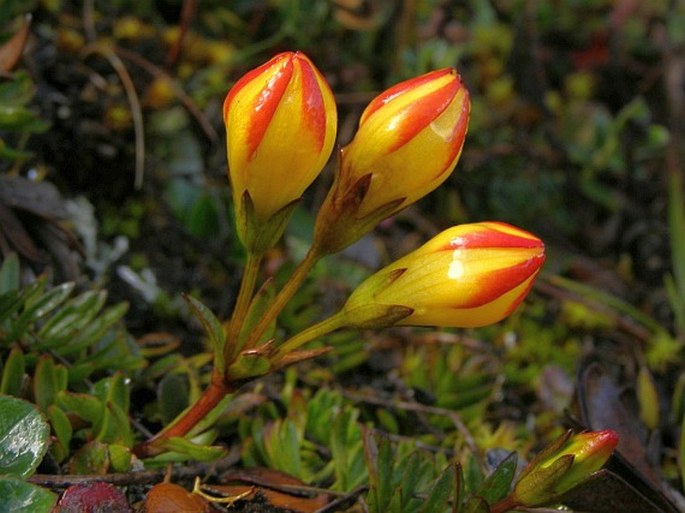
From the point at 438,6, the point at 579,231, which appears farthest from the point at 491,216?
the point at 438,6

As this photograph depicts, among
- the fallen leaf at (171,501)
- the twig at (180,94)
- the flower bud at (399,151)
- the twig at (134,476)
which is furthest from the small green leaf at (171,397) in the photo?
the twig at (180,94)

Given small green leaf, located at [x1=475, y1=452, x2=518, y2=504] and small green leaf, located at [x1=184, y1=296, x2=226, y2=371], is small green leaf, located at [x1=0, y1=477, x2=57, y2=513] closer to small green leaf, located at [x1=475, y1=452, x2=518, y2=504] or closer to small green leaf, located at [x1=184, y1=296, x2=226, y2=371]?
small green leaf, located at [x1=184, y1=296, x2=226, y2=371]

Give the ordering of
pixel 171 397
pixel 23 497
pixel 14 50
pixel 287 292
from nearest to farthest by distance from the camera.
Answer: pixel 23 497 < pixel 287 292 < pixel 171 397 < pixel 14 50

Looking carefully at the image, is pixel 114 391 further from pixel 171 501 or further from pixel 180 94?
pixel 180 94

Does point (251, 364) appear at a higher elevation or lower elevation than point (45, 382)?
higher

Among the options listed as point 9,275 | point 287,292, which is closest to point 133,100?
point 9,275

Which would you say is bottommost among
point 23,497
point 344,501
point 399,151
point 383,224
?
point 383,224

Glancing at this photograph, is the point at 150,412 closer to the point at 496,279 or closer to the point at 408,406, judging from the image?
the point at 408,406

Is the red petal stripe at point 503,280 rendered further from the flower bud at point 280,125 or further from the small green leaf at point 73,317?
the small green leaf at point 73,317
